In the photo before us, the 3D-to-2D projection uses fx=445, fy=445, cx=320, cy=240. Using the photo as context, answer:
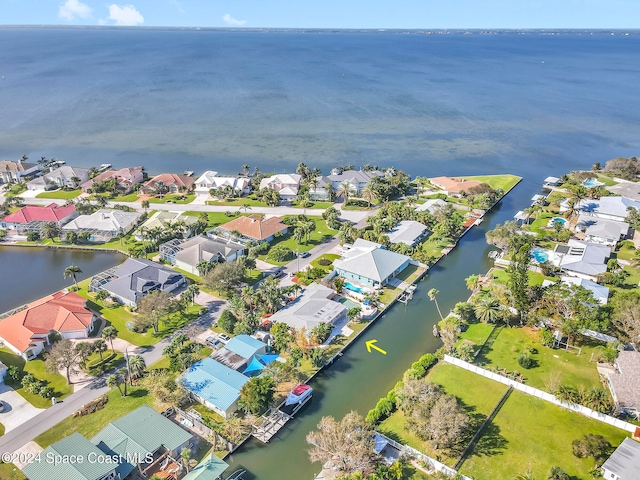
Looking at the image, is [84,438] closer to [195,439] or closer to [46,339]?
[195,439]

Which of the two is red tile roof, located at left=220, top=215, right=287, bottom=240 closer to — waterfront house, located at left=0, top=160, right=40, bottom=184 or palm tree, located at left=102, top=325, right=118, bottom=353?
palm tree, located at left=102, top=325, right=118, bottom=353

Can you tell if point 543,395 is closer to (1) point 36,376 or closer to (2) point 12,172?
(1) point 36,376

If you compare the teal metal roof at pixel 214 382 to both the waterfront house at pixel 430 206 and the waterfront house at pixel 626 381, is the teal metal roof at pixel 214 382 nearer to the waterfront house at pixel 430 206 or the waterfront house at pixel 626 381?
the waterfront house at pixel 626 381

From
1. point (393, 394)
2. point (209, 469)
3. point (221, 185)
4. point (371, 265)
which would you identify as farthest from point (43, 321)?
point (221, 185)

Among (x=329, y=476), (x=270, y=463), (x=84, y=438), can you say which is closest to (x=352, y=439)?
(x=329, y=476)

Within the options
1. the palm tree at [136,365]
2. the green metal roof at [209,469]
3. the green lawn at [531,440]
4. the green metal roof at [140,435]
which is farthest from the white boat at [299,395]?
the green lawn at [531,440]

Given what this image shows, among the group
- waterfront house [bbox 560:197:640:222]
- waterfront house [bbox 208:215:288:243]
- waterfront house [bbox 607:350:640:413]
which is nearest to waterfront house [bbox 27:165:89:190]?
waterfront house [bbox 208:215:288:243]
